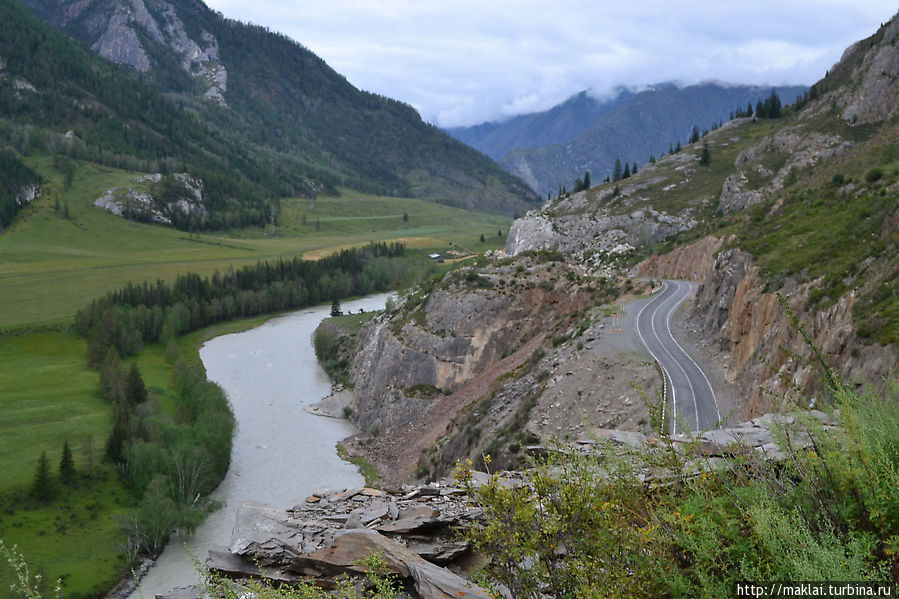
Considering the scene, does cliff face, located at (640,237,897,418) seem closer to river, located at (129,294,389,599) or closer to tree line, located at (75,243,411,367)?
river, located at (129,294,389,599)

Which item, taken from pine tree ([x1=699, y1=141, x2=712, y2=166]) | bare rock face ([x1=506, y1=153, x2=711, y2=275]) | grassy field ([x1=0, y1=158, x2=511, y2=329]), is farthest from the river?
pine tree ([x1=699, y1=141, x2=712, y2=166])

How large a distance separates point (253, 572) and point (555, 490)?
7.34 m

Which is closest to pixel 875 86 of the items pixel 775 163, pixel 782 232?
pixel 775 163

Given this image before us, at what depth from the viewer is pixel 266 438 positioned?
66.2 meters

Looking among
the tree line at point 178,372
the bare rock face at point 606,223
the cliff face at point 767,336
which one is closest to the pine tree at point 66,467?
the tree line at point 178,372

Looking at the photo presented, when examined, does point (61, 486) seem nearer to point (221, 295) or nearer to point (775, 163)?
point (221, 295)

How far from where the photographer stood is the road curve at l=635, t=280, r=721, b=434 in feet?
91.5

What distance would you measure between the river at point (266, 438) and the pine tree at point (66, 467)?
478 inches

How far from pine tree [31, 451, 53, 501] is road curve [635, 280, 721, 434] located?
4919cm

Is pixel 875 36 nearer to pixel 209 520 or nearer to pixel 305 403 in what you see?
pixel 305 403

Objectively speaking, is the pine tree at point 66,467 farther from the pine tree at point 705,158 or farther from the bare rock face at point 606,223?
the pine tree at point 705,158

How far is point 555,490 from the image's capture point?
857cm

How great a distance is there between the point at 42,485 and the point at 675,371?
50.5m

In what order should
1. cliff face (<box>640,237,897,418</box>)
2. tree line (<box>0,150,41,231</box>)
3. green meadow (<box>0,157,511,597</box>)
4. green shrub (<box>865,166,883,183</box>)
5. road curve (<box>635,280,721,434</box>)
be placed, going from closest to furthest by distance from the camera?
cliff face (<box>640,237,897,418</box>), road curve (<box>635,280,721,434</box>), green shrub (<box>865,166,883,183</box>), green meadow (<box>0,157,511,597</box>), tree line (<box>0,150,41,231</box>)
